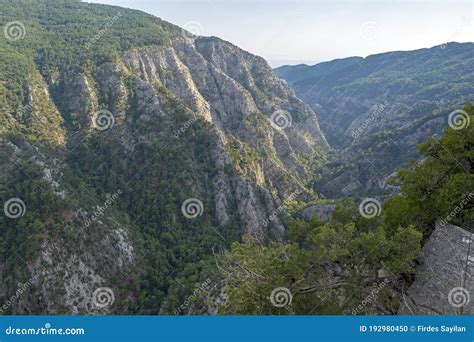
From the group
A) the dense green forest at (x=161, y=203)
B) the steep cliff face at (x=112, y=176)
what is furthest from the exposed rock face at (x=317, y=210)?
the steep cliff face at (x=112, y=176)

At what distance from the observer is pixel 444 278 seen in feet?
57.9

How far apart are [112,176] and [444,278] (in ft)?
323

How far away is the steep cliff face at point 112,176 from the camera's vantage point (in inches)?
2884

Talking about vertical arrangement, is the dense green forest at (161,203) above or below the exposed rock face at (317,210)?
above

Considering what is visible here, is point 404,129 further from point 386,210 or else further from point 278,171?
point 386,210

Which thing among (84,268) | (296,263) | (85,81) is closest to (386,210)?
(296,263)

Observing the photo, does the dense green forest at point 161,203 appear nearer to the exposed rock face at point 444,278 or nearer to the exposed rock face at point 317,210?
the exposed rock face at point 444,278

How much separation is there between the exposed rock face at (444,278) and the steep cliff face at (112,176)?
66950mm

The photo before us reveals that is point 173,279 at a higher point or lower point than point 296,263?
lower

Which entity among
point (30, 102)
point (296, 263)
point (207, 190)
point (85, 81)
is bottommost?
point (207, 190)

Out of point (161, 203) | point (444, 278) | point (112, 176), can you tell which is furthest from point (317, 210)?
point (444, 278)

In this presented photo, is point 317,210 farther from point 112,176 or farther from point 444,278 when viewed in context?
point 444,278

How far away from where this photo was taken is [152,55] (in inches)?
6683

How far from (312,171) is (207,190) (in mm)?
93061
